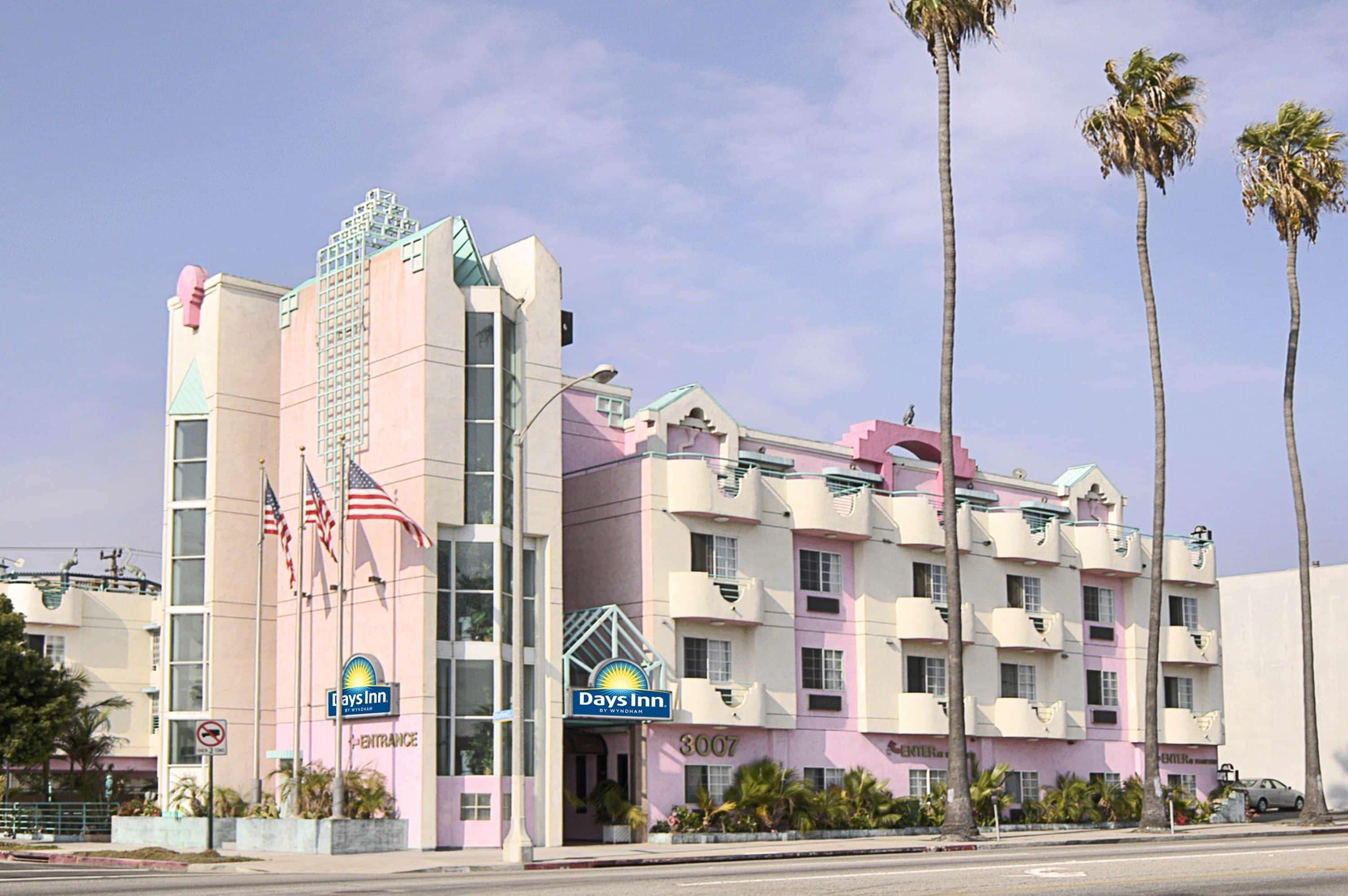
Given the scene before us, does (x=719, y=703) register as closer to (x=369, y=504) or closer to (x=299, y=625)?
(x=369, y=504)

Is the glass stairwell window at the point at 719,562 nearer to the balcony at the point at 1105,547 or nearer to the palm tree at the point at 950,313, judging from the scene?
the palm tree at the point at 950,313

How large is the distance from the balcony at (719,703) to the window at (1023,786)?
11826 mm

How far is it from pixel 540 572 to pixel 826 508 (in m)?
10.6

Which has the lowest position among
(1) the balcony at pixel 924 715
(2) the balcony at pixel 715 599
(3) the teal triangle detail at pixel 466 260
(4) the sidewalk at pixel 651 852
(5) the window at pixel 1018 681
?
(4) the sidewalk at pixel 651 852

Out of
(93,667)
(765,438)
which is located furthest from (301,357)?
(93,667)

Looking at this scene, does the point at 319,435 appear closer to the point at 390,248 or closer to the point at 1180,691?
the point at 390,248

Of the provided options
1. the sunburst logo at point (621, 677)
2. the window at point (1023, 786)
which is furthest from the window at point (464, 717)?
the window at point (1023, 786)

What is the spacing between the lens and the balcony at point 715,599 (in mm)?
45281

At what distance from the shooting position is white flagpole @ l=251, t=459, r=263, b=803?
43719 millimetres

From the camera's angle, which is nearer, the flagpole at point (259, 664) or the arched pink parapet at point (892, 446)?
the flagpole at point (259, 664)

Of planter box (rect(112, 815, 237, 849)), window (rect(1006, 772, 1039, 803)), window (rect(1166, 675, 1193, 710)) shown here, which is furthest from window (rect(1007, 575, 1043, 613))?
planter box (rect(112, 815, 237, 849))

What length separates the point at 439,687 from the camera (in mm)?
41438

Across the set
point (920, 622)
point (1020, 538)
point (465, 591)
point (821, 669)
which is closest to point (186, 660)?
point (465, 591)

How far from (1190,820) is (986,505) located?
13462mm
